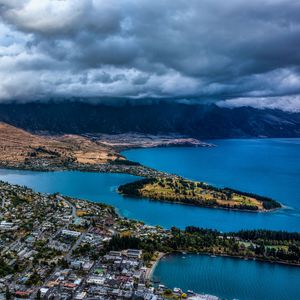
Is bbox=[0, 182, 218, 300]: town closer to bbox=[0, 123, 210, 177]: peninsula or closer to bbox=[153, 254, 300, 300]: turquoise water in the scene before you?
bbox=[153, 254, 300, 300]: turquoise water

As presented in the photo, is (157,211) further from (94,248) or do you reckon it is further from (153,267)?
(153,267)

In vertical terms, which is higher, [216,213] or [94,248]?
[216,213]

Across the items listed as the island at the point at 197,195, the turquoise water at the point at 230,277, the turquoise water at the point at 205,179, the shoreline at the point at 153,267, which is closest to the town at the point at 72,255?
the shoreline at the point at 153,267

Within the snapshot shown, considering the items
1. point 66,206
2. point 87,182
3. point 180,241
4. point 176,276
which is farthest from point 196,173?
point 176,276

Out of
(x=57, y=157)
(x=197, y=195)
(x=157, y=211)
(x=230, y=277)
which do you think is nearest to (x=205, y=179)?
(x=197, y=195)

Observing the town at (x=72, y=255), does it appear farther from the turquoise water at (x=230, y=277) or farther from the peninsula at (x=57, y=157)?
the peninsula at (x=57, y=157)

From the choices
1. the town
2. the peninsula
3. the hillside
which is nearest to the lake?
the town

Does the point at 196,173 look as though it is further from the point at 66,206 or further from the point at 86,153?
the point at 66,206
